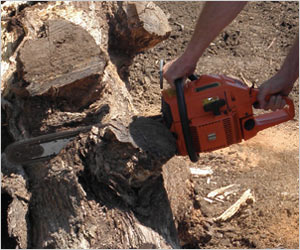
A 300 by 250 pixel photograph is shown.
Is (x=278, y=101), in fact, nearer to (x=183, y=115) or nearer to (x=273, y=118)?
(x=273, y=118)

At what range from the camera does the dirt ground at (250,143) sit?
3289mm

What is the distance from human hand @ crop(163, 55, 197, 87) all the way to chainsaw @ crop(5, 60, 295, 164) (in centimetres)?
3

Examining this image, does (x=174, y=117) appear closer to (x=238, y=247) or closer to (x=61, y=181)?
(x=61, y=181)

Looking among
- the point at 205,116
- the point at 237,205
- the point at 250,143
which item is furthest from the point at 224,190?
the point at 205,116

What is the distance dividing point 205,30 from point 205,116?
1.49 ft

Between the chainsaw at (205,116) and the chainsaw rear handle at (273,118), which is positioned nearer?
the chainsaw at (205,116)

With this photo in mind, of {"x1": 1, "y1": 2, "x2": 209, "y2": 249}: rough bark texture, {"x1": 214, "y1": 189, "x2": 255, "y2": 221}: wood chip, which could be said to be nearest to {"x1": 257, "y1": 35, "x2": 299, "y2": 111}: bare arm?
{"x1": 1, "y1": 2, "x2": 209, "y2": 249}: rough bark texture

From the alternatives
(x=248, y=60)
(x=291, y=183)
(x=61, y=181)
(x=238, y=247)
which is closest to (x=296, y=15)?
(x=248, y=60)

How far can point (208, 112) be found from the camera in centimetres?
251

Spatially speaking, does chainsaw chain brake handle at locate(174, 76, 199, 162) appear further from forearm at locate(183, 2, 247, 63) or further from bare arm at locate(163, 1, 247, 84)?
forearm at locate(183, 2, 247, 63)

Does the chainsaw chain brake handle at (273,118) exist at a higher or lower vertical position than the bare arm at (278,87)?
lower

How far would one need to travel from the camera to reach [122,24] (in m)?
3.36

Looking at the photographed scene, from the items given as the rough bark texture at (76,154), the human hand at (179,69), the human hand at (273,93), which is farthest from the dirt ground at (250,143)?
the human hand at (179,69)

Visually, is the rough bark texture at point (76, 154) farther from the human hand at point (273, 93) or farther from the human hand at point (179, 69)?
the human hand at point (273, 93)
